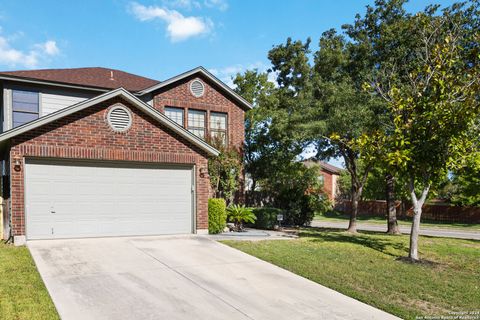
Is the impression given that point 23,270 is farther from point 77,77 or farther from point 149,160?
point 77,77

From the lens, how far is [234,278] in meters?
8.21

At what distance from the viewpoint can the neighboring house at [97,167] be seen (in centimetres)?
1085

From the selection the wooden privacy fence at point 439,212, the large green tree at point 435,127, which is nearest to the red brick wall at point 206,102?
the large green tree at point 435,127

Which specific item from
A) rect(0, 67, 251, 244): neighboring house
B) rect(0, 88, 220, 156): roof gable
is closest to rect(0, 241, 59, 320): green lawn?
rect(0, 67, 251, 244): neighboring house

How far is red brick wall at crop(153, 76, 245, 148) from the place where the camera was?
56.5 feet

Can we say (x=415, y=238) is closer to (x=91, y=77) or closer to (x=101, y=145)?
(x=101, y=145)

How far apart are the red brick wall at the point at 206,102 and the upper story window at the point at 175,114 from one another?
193 mm

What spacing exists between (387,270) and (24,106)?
13856 mm

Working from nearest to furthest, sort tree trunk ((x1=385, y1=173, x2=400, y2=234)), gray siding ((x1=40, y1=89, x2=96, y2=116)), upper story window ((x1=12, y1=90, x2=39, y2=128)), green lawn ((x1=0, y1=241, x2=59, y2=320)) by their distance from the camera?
green lawn ((x1=0, y1=241, x2=59, y2=320))
upper story window ((x1=12, y1=90, x2=39, y2=128))
gray siding ((x1=40, y1=89, x2=96, y2=116))
tree trunk ((x1=385, y1=173, x2=400, y2=234))

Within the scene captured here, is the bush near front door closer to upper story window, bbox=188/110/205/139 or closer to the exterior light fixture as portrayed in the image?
upper story window, bbox=188/110/205/139

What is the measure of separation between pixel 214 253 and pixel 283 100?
499 inches

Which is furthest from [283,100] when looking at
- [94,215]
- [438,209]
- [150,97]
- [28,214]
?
[438,209]

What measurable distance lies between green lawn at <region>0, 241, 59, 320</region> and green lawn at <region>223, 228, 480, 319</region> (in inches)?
204

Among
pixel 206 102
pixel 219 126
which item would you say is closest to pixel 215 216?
pixel 219 126
